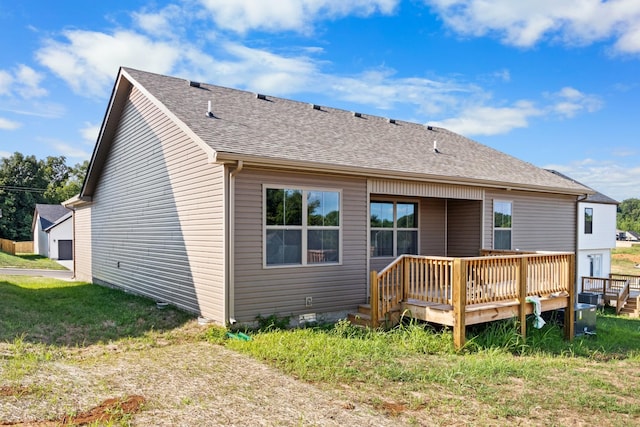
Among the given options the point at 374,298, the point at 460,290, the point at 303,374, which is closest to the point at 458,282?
the point at 460,290

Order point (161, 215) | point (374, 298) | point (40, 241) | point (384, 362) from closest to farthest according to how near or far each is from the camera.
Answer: point (384, 362) → point (374, 298) → point (161, 215) → point (40, 241)

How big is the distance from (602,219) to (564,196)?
14.9m

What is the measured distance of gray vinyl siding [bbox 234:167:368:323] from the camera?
771 cm

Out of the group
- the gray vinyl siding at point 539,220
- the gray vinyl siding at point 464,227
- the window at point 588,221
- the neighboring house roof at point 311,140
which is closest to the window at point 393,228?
the gray vinyl siding at point 464,227

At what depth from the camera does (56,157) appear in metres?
58.9

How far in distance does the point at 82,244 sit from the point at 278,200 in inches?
465

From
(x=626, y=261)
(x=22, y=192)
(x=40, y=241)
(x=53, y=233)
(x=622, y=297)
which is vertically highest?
(x=22, y=192)

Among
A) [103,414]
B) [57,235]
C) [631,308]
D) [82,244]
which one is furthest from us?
[57,235]

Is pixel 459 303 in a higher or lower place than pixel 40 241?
higher

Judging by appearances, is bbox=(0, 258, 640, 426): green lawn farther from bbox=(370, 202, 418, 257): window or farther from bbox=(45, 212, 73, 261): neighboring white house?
bbox=(45, 212, 73, 261): neighboring white house

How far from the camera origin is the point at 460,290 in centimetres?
734

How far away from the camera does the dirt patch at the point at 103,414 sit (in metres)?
3.72

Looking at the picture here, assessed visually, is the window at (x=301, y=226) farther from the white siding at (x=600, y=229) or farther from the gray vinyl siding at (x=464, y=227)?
the white siding at (x=600, y=229)

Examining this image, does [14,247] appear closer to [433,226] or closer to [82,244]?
[82,244]
